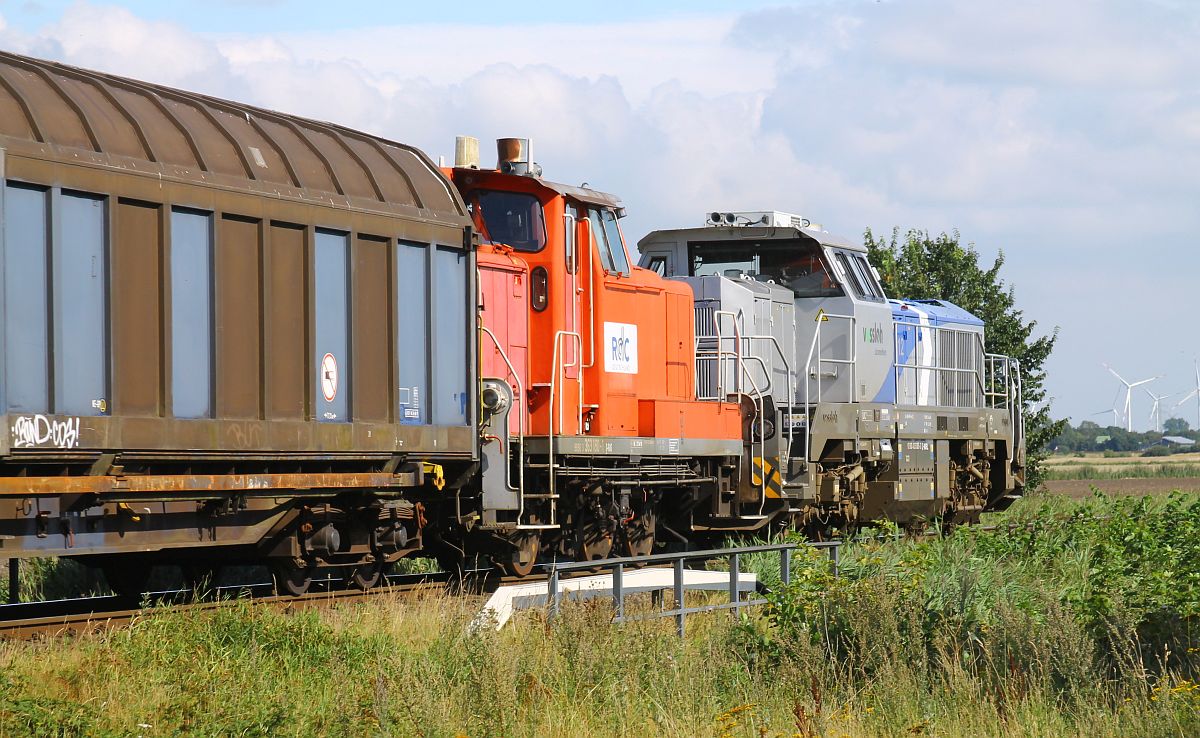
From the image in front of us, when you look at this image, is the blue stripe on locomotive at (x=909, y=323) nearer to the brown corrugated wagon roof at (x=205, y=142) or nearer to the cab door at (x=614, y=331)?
the cab door at (x=614, y=331)

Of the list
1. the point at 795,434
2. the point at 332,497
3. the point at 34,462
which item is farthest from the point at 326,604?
the point at 795,434

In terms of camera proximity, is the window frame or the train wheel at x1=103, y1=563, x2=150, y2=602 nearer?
the train wheel at x1=103, y1=563, x2=150, y2=602

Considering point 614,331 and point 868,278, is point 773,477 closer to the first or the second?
point 614,331

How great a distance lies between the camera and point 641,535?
15.5 m

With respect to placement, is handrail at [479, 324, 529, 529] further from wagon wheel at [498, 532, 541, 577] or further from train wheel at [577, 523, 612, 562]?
train wheel at [577, 523, 612, 562]

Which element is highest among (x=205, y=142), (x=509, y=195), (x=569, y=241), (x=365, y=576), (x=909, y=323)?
(x=509, y=195)

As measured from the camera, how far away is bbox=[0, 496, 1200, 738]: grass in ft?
26.0

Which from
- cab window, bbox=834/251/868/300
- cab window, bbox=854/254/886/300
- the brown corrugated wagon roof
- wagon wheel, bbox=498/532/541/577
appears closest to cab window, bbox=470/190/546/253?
the brown corrugated wagon roof

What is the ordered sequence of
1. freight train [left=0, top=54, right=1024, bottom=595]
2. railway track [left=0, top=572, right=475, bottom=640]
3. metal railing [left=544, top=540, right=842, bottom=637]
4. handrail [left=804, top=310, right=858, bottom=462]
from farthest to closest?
1. handrail [left=804, top=310, right=858, bottom=462]
2. metal railing [left=544, top=540, right=842, bottom=637]
3. railway track [left=0, top=572, right=475, bottom=640]
4. freight train [left=0, top=54, right=1024, bottom=595]

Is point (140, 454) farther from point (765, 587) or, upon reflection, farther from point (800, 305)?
point (800, 305)

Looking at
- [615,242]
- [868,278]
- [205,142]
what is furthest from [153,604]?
[868,278]

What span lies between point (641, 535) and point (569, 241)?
3.50 meters

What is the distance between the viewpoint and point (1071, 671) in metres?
9.48

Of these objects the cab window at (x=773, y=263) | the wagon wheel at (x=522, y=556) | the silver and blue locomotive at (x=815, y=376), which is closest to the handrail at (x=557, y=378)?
the wagon wheel at (x=522, y=556)
